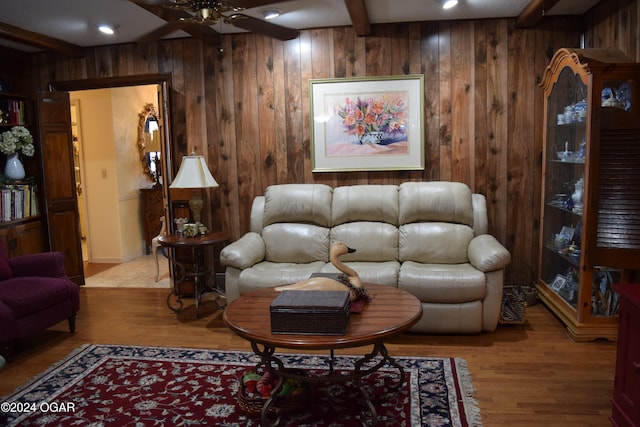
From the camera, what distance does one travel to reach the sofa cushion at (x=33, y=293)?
10.8 ft

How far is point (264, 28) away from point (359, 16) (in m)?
0.77

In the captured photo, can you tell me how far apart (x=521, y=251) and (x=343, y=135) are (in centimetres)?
188

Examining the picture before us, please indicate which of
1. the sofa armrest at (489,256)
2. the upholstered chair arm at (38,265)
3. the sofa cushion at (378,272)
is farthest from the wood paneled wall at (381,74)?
the upholstered chair arm at (38,265)

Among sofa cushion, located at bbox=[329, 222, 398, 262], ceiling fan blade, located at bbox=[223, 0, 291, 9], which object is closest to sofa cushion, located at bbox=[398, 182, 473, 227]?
sofa cushion, located at bbox=[329, 222, 398, 262]

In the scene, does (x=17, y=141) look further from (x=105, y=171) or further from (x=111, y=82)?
(x=105, y=171)

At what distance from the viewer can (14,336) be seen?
10.6 ft

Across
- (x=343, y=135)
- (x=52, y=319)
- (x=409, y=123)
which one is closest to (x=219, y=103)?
(x=343, y=135)

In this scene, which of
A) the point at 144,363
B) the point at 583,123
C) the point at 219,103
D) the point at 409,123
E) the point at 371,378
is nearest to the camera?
the point at 371,378

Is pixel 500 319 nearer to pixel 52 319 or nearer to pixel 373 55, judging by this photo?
pixel 373 55

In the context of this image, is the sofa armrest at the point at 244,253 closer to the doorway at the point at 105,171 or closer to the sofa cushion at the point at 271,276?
the sofa cushion at the point at 271,276

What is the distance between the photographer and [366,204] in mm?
4129

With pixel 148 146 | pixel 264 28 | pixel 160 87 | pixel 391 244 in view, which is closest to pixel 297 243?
pixel 391 244

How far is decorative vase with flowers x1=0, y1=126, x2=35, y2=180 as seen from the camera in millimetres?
4570

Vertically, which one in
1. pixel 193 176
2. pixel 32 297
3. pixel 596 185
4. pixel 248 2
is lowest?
pixel 32 297
